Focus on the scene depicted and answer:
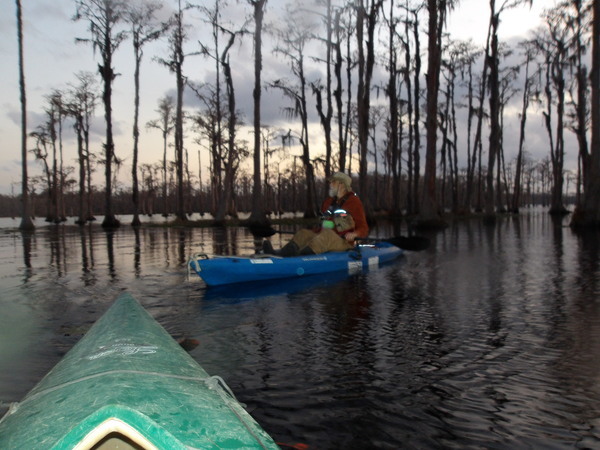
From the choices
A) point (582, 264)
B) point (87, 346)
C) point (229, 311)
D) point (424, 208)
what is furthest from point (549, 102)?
point (87, 346)

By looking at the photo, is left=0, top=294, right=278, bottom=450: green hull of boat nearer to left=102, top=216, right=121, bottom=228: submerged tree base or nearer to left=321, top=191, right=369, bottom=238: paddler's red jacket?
left=321, top=191, right=369, bottom=238: paddler's red jacket

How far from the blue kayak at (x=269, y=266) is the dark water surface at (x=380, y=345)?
0.36 meters

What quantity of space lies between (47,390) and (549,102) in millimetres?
45029

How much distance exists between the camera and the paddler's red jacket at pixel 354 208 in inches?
369

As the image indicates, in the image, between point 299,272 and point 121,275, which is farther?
point 121,275

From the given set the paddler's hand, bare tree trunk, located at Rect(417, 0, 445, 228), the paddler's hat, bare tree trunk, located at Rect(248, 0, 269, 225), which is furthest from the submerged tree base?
the paddler's hat

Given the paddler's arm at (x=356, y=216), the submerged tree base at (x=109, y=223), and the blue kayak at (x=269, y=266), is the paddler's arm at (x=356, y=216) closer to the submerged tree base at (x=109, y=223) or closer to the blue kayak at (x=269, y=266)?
the blue kayak at (x=269, y=266)

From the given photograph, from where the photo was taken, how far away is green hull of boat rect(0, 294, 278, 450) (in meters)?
1.32

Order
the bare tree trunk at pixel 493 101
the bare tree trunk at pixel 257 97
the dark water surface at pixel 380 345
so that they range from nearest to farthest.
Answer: the dark water surface at pixel 380 345
the bare tree trunk at pixel 257 97
the bare tree trunk at pixel 493 101

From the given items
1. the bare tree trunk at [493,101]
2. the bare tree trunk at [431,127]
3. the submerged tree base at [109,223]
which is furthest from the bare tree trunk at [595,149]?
the submerged tree base at [109,223]

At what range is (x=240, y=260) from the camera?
321 inches

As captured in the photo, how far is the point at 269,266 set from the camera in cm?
848

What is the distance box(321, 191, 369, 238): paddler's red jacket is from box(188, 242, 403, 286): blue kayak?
1.69 feet

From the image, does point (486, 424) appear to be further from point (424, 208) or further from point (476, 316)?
point (424, 208)
